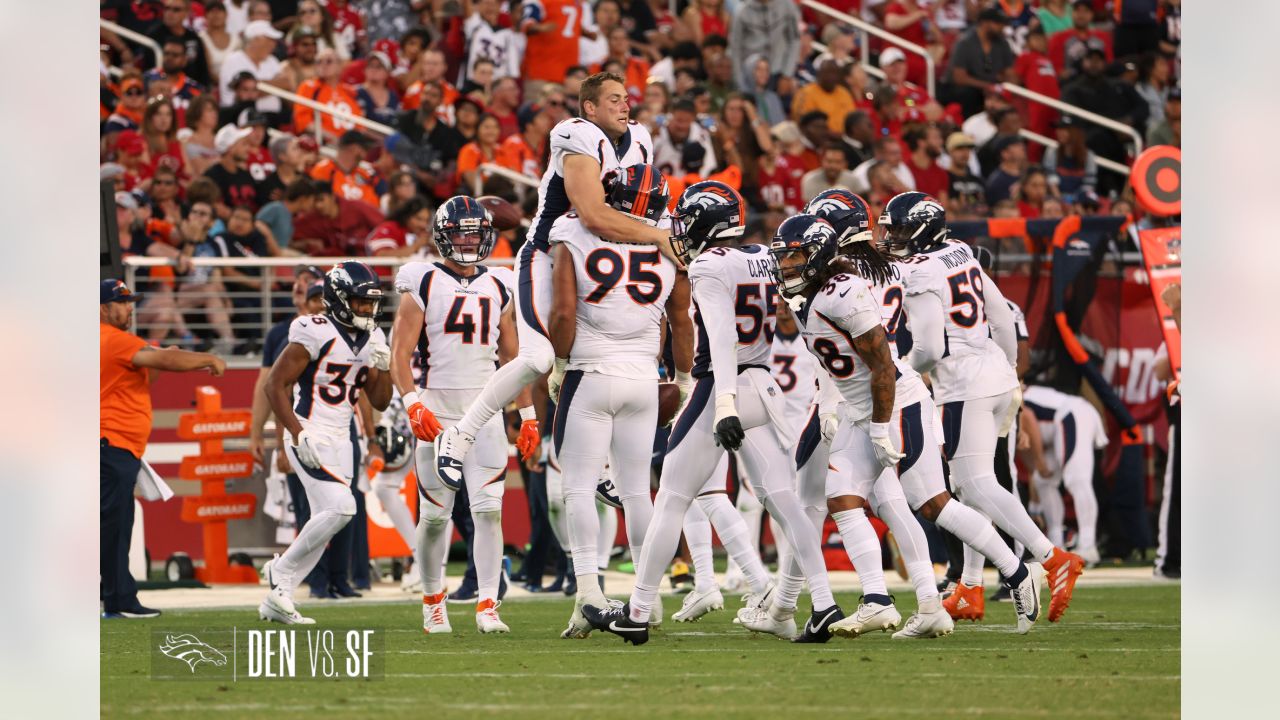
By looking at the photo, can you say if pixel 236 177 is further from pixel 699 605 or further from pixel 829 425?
pixel 829 425

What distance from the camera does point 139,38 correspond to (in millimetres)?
16984

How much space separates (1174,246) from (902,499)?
6094mm

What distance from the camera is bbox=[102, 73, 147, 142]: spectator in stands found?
1580cm

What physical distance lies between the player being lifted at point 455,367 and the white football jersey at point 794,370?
8.70 feet

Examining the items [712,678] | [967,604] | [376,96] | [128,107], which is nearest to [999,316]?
[967,604]

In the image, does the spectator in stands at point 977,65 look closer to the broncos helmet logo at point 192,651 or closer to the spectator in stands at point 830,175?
the spectator in stands at point 830,175

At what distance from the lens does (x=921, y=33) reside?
2012 centimetres

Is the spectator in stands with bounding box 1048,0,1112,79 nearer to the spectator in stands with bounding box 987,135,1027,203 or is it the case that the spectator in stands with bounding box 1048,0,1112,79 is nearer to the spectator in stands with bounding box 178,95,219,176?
the spectator in stands with bounding box 987,135,1027,203

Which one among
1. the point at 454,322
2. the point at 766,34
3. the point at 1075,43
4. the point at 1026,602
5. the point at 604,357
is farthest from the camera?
the point at 1075,43

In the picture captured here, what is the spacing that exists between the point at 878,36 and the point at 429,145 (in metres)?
5.97

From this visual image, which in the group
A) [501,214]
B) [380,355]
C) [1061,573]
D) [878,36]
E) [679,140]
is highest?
[878,36]

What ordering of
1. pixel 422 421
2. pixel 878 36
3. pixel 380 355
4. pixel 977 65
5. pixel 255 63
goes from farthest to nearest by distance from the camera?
1. pixel 878 36
2. pixel 977 65
3. pixel 255 63
4. pixel 380 355
5. pixel 422 421

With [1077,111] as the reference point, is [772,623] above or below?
below

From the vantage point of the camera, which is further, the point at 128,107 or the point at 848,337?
the point at 128,107
